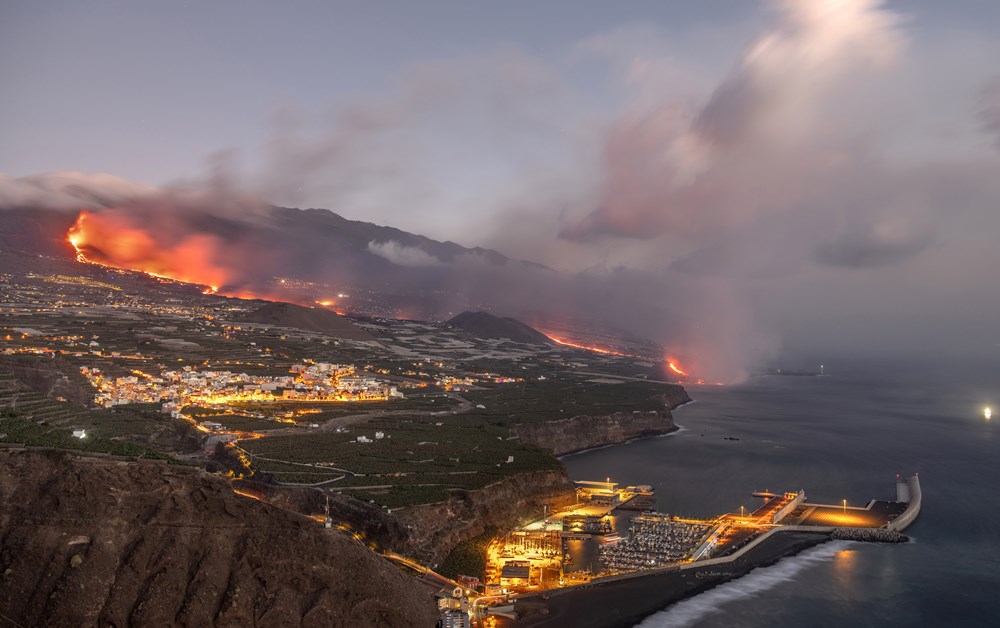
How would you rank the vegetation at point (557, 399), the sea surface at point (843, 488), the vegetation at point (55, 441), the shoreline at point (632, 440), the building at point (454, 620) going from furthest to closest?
the vegetation at point (557, 399), the shoreline at point (632, 440), the sea surface at point (843, 488), the building at point (454, 620), the vegetation at point (55, 441)

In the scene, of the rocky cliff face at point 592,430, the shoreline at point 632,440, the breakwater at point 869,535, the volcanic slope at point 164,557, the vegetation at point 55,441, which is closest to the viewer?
the volcanic slope at point 164,557

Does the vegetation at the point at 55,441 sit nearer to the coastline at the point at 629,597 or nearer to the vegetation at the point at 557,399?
the coastline at the point at 629,597

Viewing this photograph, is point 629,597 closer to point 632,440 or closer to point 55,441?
point 55,441

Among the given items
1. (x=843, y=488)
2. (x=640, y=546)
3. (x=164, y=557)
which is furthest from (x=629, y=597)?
(x=843, y=488)

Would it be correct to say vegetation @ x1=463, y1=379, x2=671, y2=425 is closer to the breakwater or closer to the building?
the breakwater

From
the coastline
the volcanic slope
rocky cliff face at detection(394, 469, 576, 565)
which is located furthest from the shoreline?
the volcanic slope

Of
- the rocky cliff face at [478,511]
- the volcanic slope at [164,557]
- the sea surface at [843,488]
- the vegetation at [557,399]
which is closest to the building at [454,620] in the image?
the volcanic slope at [164,557]
